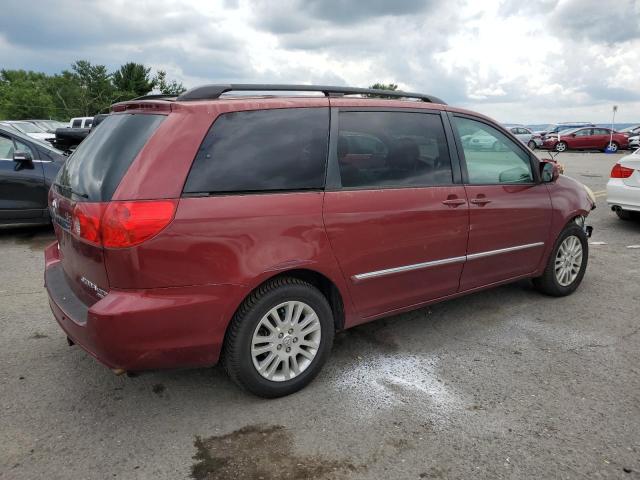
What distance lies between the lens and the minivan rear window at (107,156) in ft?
8.96

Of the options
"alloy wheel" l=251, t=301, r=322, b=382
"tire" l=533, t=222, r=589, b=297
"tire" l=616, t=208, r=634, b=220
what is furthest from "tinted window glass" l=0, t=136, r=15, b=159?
"tire" l=616, t=208, r=634, b=220

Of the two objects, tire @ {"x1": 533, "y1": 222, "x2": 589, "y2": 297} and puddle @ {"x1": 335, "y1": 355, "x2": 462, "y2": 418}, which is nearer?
puddle @ {"x1": 335, "y1": 355, "x2": 462, "y2": 418}

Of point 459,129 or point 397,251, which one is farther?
point 459,129

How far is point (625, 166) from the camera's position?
8070mm

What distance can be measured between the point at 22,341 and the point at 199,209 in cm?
222

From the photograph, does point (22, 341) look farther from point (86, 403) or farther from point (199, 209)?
point (199, 209)

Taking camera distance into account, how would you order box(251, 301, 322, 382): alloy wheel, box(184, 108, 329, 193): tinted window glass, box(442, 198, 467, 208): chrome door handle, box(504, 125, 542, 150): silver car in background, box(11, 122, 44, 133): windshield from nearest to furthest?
box(184, 108, 329, 193): tinted window glass, box(251, 301, 322, 382): alloy wheel, box(442, 198, 467, 208): chrome door handle, box(11, 122, 44, 133): windshield, box(504, 125, 542, 150): silver car in background

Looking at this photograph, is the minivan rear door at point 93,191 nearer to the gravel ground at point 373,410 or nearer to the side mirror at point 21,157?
the gravel ground at point 373,410

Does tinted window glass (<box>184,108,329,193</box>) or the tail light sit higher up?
tinted window glass (<box>184,108,329,193</box>)

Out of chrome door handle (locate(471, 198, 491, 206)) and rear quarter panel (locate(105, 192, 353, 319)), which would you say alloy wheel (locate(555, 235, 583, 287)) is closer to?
chrome door handle (locate(471, 198, 491, 206))

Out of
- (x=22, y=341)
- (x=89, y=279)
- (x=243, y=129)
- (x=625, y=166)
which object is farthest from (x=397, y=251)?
(x=625, y=166)

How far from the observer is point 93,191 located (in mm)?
2775

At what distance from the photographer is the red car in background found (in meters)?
30.1

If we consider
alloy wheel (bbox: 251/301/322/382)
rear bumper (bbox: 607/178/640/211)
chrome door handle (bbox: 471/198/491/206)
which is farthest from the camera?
rear bumper (bbox: 607/178/640/211)
